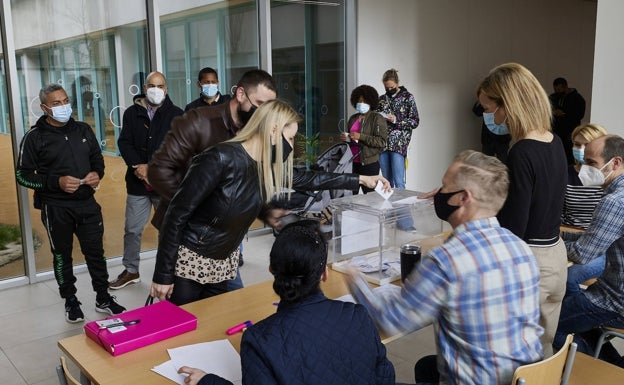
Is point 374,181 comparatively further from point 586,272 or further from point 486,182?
point 586,272

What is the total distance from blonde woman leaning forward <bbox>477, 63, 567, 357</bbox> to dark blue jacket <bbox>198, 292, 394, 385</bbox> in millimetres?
945

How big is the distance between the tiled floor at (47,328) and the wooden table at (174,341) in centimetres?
121

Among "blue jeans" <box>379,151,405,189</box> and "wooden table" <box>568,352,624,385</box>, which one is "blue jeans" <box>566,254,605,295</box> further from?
"blue jeans" <box>379,151,405,189</box>

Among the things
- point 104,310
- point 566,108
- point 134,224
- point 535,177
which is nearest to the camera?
point 535,177

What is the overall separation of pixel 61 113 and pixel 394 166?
4065 millimetres

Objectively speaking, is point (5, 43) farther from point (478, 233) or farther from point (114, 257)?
point (478, 233)

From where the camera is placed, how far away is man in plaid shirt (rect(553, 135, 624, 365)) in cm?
261

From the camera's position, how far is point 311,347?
1.54 m

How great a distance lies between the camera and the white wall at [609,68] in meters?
5.16

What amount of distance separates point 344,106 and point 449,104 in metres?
1.87

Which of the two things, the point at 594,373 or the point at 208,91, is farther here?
the point at 208,91

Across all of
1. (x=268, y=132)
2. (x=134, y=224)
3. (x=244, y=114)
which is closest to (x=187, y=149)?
(x=244, y=114)

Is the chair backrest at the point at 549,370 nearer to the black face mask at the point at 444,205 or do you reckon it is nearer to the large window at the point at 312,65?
the black face mask at the point at 444,205

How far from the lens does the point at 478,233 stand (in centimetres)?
174
